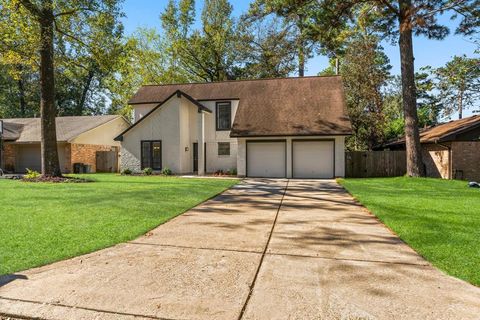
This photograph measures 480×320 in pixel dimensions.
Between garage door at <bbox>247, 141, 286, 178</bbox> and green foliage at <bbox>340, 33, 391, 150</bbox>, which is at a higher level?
green foliage at <bbox>340, 33, 391, 150</bbox>

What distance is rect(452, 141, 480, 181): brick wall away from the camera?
16.9 meters

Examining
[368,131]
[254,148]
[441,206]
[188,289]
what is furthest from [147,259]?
[368,131]

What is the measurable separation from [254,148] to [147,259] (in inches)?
603

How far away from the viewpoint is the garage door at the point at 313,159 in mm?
18766

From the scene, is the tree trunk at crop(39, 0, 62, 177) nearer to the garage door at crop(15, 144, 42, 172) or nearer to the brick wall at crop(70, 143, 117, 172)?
the brick wall at crop(70, 143, 117, 172)

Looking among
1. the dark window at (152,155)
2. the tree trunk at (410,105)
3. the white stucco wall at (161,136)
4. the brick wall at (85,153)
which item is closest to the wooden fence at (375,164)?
the tree trunk at (410,105)

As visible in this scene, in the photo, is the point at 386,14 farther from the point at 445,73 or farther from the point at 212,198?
the point at 212,198

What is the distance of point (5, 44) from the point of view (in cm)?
1525

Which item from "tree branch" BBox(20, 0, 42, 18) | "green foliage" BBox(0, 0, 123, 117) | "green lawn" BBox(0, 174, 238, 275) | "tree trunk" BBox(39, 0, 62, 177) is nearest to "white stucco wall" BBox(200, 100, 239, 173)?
"green foliage" BBox(0, 0, 123, 117)

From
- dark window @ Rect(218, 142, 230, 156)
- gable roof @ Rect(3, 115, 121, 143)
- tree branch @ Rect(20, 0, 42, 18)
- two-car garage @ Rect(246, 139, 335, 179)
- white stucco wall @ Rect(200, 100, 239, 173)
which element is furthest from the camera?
gable roof @ Rect(3, 115, 121, 143)

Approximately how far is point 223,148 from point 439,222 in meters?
15.6

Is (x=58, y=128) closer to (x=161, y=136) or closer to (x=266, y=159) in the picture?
(x=161, y=136)

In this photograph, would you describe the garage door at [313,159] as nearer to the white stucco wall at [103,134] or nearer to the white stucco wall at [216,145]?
the white stucco wall at [216,145]

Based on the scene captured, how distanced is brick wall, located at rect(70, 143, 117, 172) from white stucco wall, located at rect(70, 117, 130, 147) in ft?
1.10
